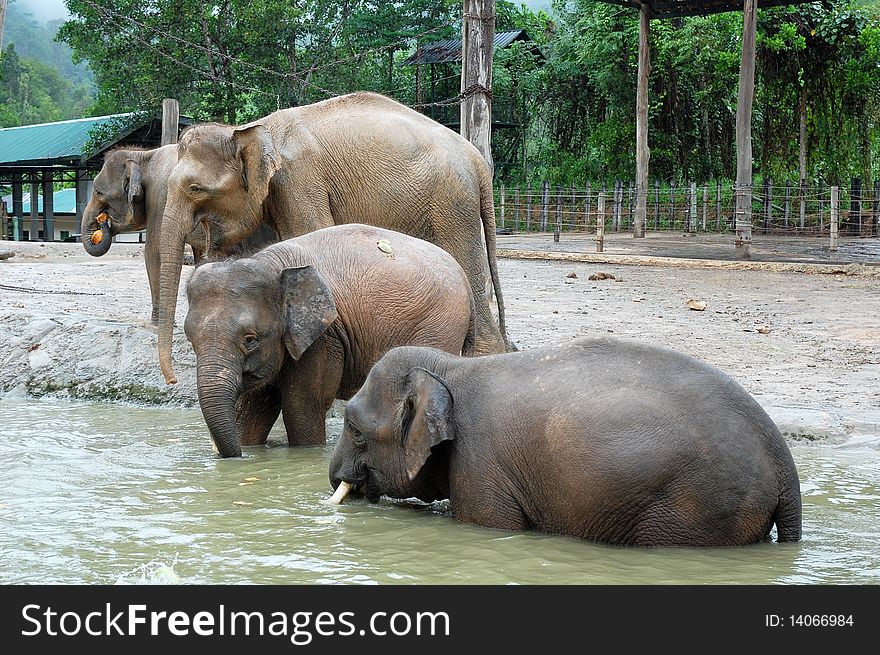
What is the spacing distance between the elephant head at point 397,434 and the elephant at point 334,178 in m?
3.15

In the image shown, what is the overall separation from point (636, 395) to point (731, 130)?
32.0 meters

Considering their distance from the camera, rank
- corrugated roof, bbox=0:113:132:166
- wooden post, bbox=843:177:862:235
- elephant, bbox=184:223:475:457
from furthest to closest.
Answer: corrugated roof, bbox=0:113:132:166
wooden post, bbox=843:177:862:235
elephant, bbox=184:223:475:457

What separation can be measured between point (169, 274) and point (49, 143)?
27.1 metres

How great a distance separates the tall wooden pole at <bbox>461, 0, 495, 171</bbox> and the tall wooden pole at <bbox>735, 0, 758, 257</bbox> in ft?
31.0

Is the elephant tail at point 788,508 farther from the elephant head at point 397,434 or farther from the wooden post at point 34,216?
the wooden post at point 34,216

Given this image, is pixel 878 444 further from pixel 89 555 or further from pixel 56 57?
pixel 56 57

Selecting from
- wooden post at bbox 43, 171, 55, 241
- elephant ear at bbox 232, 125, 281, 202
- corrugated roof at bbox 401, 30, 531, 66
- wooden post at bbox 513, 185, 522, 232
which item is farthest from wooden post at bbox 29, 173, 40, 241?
elephant ear at bbox 232, 125, 281, 202

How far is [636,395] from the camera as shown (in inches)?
177

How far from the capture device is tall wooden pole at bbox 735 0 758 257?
20.2 metres

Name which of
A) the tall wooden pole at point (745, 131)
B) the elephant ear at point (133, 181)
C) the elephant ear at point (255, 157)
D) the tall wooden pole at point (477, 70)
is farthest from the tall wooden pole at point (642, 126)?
the elephant ear at point (255, 157)

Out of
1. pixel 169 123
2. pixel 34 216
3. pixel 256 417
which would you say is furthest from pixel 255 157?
pixel 34 216

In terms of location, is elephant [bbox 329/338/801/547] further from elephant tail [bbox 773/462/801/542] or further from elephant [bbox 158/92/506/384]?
elephant [bbox 158/92/506/384]

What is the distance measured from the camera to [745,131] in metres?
20.8

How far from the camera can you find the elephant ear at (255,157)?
25.5 ft
